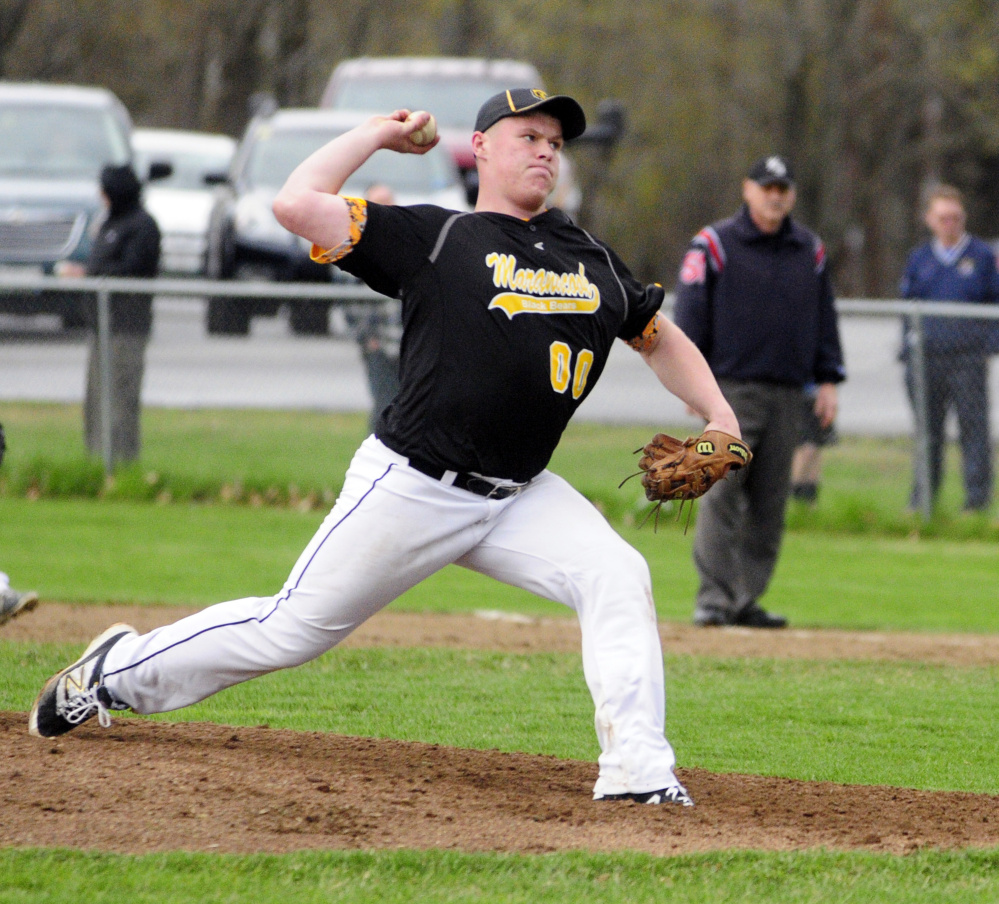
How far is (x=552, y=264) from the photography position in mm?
4492

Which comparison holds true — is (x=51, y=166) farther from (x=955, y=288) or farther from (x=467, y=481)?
(x=467, y=481)

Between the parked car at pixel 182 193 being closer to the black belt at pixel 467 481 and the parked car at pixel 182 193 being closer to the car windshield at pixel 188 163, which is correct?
the car windshield at pixel 188 163

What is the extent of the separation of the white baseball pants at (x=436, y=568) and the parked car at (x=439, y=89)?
44.7 ft

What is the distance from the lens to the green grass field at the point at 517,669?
148 inches

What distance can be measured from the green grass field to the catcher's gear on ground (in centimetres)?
96

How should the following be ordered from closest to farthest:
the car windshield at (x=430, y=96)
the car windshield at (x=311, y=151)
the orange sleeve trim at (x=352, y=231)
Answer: the orange sleeve trim at (x=352, y=231)
the car windshield at (x=311, y=151)
the car windshield at (x=430, y=96)

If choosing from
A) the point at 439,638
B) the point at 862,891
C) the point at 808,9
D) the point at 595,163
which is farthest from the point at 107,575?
the point at 595,163

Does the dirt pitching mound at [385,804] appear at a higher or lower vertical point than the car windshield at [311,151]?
lower

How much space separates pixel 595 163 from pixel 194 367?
25.0 meters

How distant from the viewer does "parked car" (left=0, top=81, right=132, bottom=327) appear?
48.6ft

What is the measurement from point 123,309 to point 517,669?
552 cm

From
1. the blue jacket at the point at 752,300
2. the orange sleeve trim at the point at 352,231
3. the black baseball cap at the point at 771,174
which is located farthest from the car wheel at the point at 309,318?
the orange sleeve trim at the point at 352,231

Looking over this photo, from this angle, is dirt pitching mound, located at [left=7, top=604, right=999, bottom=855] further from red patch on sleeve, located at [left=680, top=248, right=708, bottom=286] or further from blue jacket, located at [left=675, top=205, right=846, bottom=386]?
red patch on sleeve, located at [left=680, top=248, right=708, bottom=286]

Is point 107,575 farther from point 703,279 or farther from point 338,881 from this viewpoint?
Answer: point 338,881
